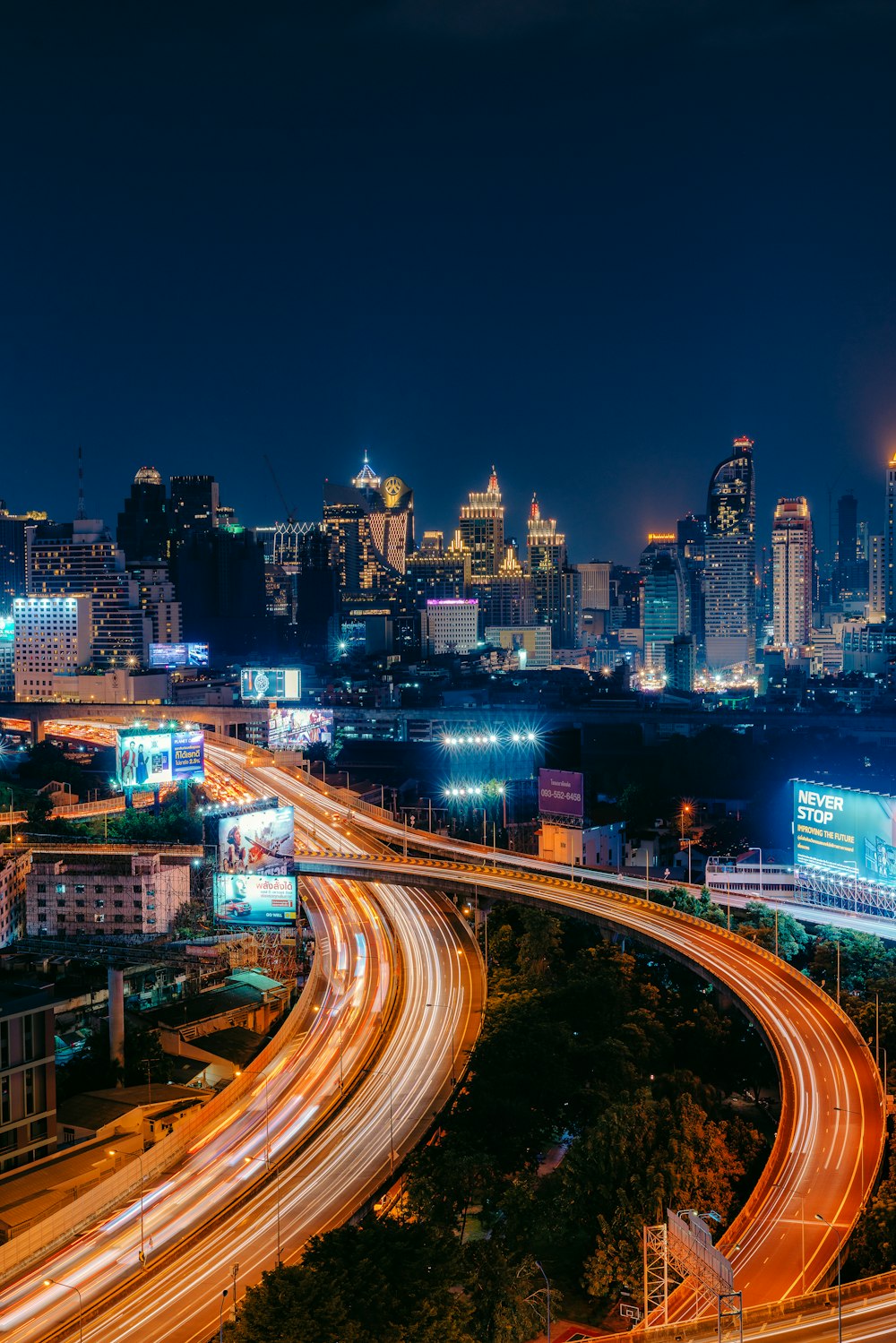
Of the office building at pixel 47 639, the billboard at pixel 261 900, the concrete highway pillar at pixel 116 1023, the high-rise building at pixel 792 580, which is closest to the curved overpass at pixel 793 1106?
the billboard at pixel 261 900

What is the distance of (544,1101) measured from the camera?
23.3 metres

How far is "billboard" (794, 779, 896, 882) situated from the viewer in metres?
30.8

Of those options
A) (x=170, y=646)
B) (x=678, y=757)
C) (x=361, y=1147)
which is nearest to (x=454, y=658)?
(x=170, y=646)

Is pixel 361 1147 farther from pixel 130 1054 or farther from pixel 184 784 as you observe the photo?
pixel 184 784

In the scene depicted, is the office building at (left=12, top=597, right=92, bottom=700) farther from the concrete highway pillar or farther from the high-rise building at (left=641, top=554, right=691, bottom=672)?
the high-rise building at (left=641, top=554, right=691, bottom=672)

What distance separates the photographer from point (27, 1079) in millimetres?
24500

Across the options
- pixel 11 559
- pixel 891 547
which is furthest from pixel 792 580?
pixel 11 559

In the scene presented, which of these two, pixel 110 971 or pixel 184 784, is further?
pixel 184 784

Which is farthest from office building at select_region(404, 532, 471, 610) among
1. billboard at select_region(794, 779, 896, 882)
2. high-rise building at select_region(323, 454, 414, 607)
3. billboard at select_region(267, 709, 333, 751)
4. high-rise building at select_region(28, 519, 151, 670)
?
billboard at select_region(794, 779, 896, 882)

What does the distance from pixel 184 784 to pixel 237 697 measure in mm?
28839

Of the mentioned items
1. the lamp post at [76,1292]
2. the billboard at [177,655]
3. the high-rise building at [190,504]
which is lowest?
the lamp post at [76,1292]

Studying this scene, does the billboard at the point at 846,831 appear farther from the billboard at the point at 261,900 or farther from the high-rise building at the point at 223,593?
the high-rise building at the point at 223,593

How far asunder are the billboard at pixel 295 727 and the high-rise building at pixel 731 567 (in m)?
80.3

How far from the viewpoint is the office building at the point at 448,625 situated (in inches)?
5379
